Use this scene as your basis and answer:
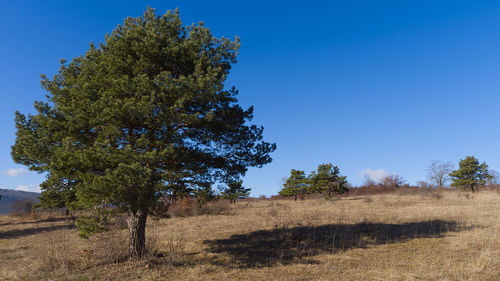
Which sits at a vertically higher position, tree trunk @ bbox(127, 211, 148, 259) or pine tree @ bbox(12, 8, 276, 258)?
pine tree @ bbox(12, 8, 276, 258)

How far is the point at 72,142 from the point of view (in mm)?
8086

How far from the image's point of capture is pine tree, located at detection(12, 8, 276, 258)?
24.4ft

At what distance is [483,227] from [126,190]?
16.0m

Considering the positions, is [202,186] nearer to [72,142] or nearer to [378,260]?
[72,142]

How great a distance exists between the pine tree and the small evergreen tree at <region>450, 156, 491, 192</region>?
154 ft

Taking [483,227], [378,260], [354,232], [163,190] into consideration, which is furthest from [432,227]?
[163,190]

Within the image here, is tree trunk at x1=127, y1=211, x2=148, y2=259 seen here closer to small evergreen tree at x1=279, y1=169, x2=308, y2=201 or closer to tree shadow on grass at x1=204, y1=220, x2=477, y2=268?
Result: tree shadow on grass at x1=204, y1=220, x2=477, y2=268

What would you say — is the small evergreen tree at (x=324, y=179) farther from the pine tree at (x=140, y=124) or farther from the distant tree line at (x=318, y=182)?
the pine tree at (x=140, y=124)

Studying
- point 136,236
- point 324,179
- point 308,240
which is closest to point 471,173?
point 324,179

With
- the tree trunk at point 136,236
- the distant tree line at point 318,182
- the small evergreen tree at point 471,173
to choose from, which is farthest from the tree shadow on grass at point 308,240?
the small evergreen tree at point 471,173

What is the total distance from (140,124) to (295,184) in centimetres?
3891

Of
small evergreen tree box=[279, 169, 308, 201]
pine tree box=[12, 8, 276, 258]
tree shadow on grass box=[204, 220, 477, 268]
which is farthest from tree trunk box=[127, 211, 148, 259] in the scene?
small evergreen tree box=[279, 169, 308, 201]

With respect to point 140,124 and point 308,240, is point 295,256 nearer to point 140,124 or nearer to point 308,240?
point 308,240

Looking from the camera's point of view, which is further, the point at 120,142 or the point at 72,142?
the point at 120,142
